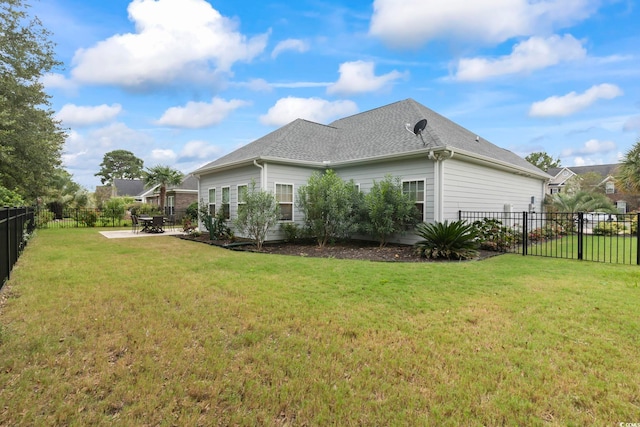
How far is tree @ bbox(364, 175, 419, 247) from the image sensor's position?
30.8 feet

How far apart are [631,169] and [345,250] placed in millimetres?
20185

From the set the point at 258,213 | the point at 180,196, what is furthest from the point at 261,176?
the point at 180,196

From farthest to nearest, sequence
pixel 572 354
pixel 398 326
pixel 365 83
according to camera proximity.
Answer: pixel 365 83
pixel 398 326
pixel 572 354

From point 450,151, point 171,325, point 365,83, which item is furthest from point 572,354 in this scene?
point 365,83

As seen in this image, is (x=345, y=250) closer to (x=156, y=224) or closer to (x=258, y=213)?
(x=258, y=213)

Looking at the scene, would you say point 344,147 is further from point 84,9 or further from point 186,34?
point 84,9

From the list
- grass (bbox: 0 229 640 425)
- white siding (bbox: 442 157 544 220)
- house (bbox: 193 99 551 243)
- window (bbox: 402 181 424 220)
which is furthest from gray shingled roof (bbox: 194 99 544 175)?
grass (bbox: 0 229 640 425)

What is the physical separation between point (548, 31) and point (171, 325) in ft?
45.4

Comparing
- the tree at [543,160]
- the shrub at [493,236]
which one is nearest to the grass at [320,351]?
the shrub at [493,236]

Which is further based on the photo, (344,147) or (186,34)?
(344,147)

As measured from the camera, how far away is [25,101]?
1457 centimetres

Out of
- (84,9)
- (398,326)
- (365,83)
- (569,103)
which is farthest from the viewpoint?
(569,103)

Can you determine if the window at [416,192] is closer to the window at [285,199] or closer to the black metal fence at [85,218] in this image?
the window at [285,199]

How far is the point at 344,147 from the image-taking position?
13086 millimetres
